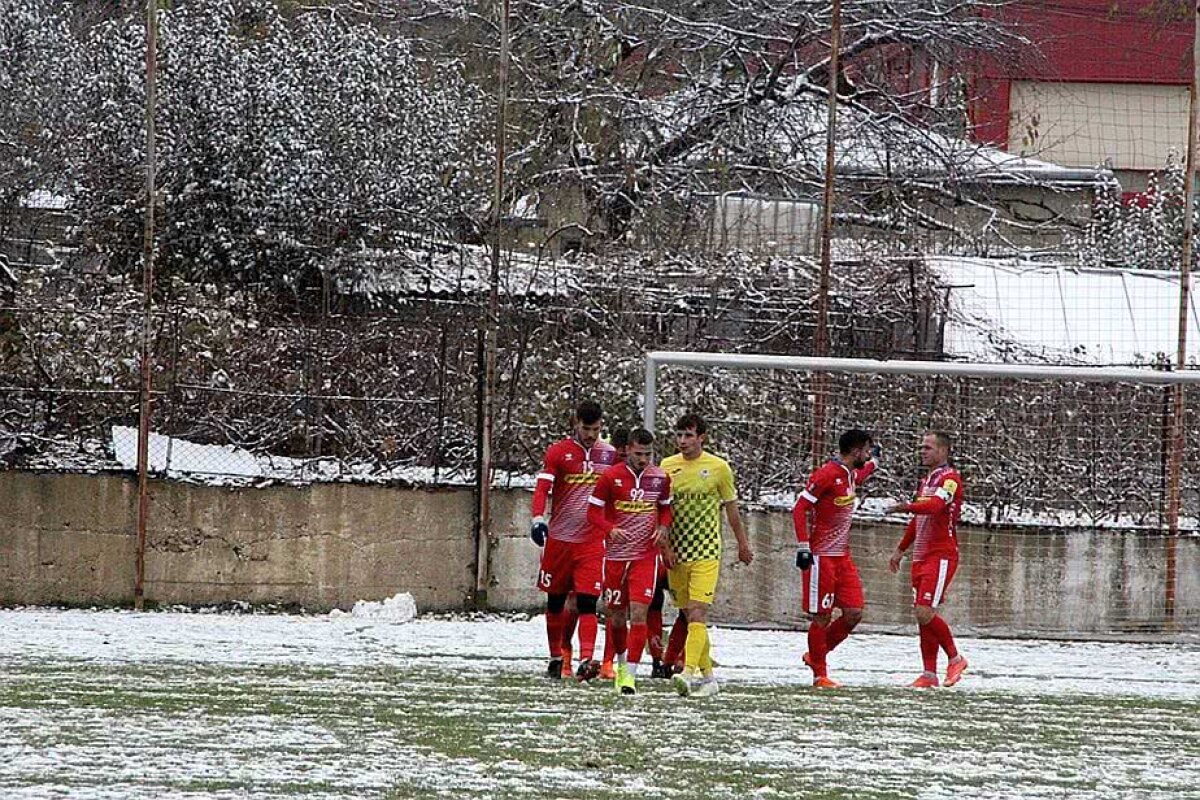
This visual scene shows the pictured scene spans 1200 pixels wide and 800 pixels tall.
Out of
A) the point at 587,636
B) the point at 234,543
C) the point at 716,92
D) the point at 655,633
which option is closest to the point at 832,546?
the point at 655,633

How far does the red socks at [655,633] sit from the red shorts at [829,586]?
1065 millimetres

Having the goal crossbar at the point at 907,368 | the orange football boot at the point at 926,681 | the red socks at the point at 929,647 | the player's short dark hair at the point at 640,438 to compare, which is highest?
the goal crossbar at the point at 907,368

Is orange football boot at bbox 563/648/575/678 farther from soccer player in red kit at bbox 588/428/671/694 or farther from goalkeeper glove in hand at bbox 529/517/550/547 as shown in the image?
goalkeeper glove in hand at bbox 529/517/550/547

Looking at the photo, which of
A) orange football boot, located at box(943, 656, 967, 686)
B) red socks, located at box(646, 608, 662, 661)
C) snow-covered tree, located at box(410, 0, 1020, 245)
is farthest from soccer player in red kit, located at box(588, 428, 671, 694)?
snow-covered tree, located at box(410, 0, 1020, 245)

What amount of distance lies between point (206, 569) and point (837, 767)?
10.0 m

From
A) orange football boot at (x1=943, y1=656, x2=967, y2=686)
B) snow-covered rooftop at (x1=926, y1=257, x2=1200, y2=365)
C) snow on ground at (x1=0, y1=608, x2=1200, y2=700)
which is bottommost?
snow on ground at (x1=0, y1=608, x2=1200, y2=700)

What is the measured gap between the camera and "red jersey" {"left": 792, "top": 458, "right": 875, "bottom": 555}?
13.9 metres

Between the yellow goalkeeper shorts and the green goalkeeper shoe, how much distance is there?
76cm

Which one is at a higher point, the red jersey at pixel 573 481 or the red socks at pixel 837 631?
the red jersey at pixel 573 481

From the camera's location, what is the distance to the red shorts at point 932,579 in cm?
1414

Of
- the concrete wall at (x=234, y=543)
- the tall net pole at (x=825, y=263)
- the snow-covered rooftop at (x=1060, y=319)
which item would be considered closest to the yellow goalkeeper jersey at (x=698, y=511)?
the concrete wall at (x=234, y=543)

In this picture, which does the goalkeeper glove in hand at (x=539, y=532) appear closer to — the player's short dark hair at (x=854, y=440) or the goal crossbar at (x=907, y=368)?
the player's short dark hair at (x=854, y=440)

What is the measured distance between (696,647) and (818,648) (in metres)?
1.22

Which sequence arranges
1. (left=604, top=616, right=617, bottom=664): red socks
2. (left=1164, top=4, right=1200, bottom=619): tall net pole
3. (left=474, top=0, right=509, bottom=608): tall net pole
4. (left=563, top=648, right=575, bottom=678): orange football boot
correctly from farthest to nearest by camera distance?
(left=474, top=0, right=509, bottom=608): tall net pole, (left=1164, top=4, right=1200, bottom=619): tall net pole, (left=563, top=648, right=575, bottom=678): orange football boot, (left=604, top=616, right=617, bottom=664): red socks
